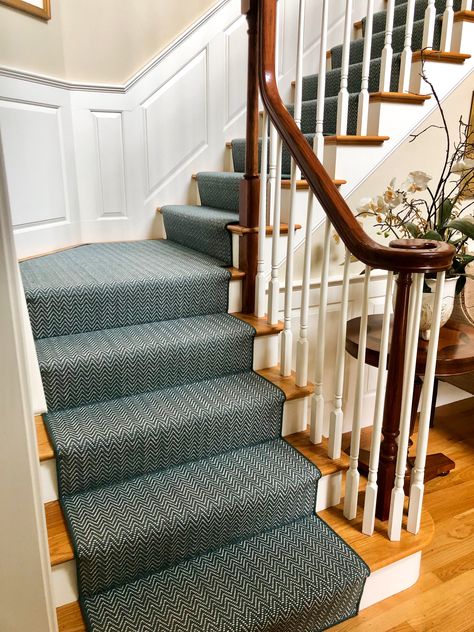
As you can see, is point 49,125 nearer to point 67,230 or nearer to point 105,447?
point 67,230

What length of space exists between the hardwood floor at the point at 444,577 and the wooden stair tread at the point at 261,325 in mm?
977

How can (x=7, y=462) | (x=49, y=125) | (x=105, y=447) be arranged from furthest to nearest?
1. (x=49, y=125)
2. (x=105, y=447)
3. (x=7, y=462)

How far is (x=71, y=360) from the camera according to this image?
1.79 metres

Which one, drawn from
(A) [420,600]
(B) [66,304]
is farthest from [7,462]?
(A) [420,600]

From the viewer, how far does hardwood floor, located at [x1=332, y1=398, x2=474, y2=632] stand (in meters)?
1.65

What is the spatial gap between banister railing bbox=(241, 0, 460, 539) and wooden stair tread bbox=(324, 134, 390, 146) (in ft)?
0.22

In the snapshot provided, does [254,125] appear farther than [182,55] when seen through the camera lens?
No

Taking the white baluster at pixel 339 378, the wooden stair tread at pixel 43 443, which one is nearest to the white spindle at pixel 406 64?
the white baluster at pixel 339 378

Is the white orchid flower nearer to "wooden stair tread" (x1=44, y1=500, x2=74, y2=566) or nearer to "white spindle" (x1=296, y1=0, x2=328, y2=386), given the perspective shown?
"white spindle" (x1=296, y1=0, x2=328, y2=386)

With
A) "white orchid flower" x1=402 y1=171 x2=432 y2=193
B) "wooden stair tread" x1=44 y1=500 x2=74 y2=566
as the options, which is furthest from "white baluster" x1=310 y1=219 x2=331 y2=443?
"wooden stair tread" x1=44 y1=500 x2=74 y2=566

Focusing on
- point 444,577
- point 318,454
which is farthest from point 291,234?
point 444,577

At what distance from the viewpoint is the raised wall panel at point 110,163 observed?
2.84m

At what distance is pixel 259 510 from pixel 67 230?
1.82 m

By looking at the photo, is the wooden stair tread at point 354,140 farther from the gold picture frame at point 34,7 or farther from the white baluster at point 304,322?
the gold picture frame at point 34,7
